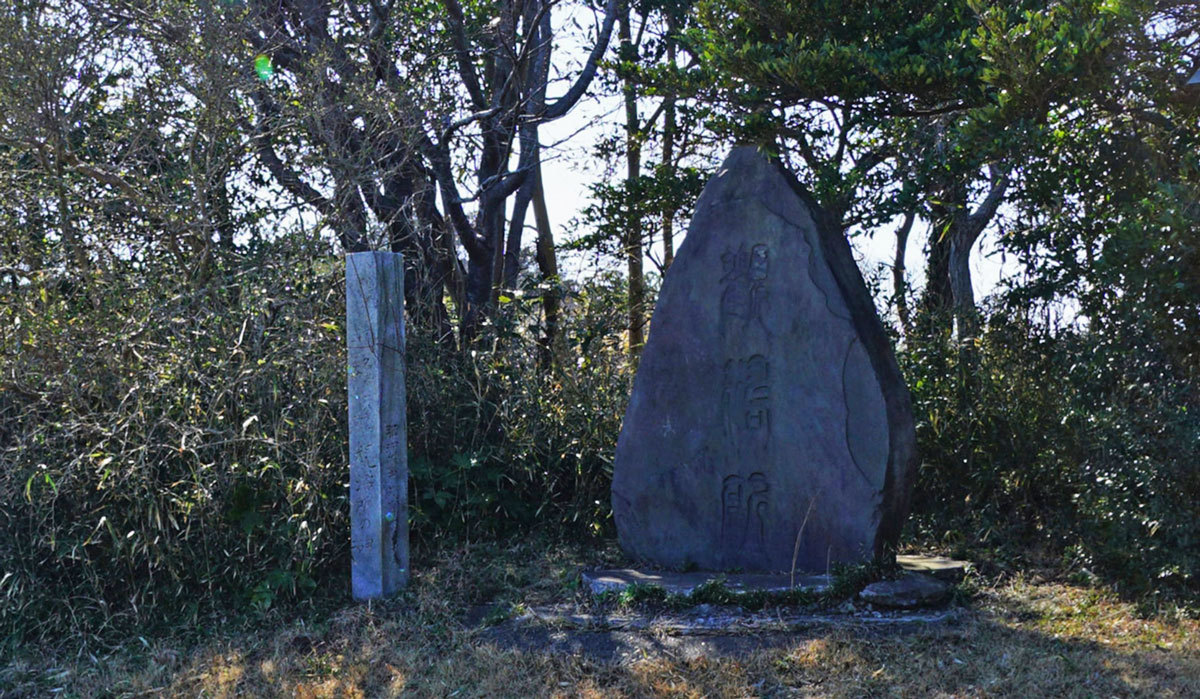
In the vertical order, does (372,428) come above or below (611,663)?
above

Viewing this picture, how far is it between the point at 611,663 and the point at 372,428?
1.63m

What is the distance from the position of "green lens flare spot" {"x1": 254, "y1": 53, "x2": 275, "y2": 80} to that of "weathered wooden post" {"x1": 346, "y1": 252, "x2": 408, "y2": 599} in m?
1.69

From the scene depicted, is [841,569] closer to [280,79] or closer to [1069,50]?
[1069,50]

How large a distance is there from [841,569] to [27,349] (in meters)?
4.21

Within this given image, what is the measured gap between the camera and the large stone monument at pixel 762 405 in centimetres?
500

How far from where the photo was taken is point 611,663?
4141 mm

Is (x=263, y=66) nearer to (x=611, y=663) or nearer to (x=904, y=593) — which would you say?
(x=611, y=663)

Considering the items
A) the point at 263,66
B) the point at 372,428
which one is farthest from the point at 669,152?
the point at 372,428

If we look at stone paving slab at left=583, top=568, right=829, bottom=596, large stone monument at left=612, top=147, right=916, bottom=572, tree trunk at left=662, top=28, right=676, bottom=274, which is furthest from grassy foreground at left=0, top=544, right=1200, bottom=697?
tree trunk at left=662, top=28, right=676, bottom=274

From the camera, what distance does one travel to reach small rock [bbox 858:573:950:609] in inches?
182

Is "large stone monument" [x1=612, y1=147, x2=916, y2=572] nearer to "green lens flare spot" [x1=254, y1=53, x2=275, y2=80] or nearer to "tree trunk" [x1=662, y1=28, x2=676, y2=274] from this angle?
"tree trunk" [x1=662, y1=28, x2=676, y2=274]

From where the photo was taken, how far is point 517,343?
21.7 ft

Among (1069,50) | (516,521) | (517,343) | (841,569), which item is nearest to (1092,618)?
(841,569)

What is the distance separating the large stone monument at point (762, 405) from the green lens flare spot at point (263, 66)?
265 centimetres
